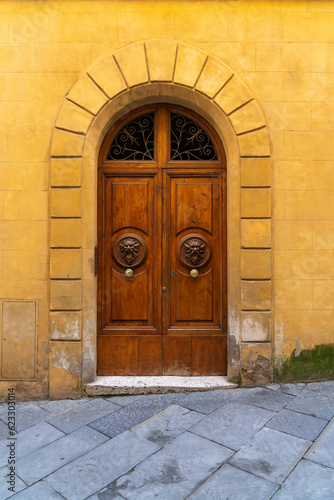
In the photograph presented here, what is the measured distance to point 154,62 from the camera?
13.8 feet

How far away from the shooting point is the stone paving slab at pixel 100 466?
2.57 metres

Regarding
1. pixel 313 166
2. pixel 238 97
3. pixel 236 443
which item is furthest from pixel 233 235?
→ pixel 236 443

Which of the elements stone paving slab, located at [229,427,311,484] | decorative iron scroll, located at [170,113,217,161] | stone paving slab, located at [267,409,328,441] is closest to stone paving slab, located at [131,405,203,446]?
stone paving slab, located at [229,427,311,484]

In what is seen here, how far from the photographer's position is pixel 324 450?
2924mm

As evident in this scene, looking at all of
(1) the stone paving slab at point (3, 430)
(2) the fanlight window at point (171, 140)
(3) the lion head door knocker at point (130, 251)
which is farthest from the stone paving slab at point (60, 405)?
(2) the fanlight window at point (171, 140)

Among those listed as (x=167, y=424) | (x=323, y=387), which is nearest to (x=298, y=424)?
(x=323, y=387)

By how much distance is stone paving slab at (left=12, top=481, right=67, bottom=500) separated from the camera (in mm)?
2469

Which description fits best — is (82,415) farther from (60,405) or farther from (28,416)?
(28,416)

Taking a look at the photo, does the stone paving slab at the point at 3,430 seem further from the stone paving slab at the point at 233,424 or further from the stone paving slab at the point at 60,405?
the stone paving slab at the point at 233,424

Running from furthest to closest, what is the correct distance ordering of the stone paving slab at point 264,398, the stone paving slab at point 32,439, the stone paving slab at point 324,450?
the stone paving slab at point 264,398 < the stone paving slab at point 32,439 < the stone paving slab at point 324,450

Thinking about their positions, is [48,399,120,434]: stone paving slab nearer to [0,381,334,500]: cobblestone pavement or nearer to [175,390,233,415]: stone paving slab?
[0,381,334,500]: cobblestone pavement

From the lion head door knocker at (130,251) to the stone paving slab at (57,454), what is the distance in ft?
6.36

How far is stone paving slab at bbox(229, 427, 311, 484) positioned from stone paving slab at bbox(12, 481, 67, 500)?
1.37 m

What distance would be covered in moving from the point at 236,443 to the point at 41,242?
306 cm
